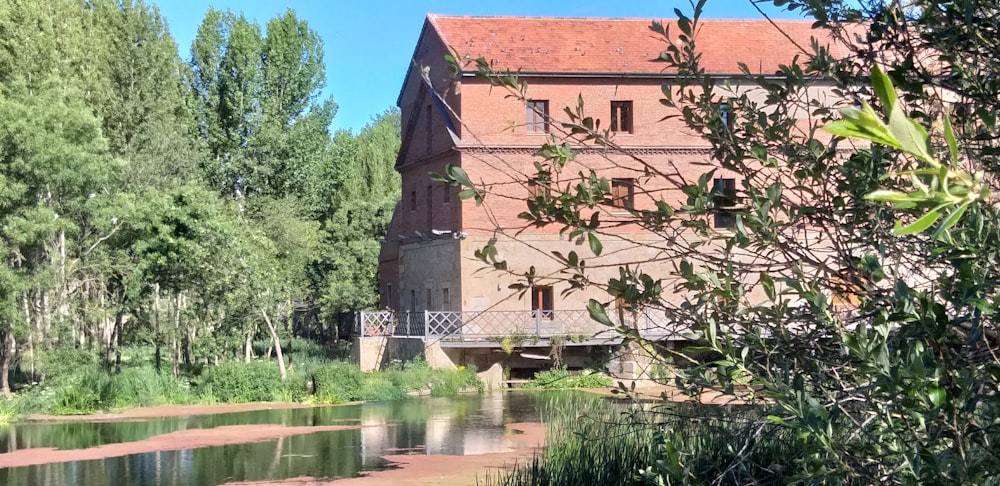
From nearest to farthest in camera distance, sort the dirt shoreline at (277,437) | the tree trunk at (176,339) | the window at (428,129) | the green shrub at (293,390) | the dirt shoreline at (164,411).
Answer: the dirt shoreline at (277,437), the dirt shoreline at (164,411), the green shrub at (293,390), the tree trunk at (176,339), the window at (428,129)

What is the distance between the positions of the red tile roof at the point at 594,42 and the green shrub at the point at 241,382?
10106mm

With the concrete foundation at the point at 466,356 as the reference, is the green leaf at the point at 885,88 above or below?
above

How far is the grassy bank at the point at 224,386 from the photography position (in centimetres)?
2030

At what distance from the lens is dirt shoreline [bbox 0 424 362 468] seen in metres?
14.9

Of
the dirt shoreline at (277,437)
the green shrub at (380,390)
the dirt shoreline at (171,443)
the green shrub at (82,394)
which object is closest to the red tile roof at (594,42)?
the green shrub at (380,390)

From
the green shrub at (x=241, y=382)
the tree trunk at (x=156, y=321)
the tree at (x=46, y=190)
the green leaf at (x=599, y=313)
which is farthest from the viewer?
the tree trunk at (x=156, y=321)

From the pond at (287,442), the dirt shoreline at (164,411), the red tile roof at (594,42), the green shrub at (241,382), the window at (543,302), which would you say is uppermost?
the red tile roof at (594,42)

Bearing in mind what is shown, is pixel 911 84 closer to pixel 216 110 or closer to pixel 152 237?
pixel 152 237

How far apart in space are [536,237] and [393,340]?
4792 mm

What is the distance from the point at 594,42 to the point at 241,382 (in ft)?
44.1

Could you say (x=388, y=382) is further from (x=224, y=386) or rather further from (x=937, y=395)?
(x=937, y=395)

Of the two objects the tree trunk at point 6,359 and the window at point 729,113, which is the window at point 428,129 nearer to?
the tree trunk at point 6,359

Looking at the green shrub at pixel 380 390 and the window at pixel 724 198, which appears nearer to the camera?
the window at pixel 724 198

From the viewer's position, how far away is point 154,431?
58.9 ft
